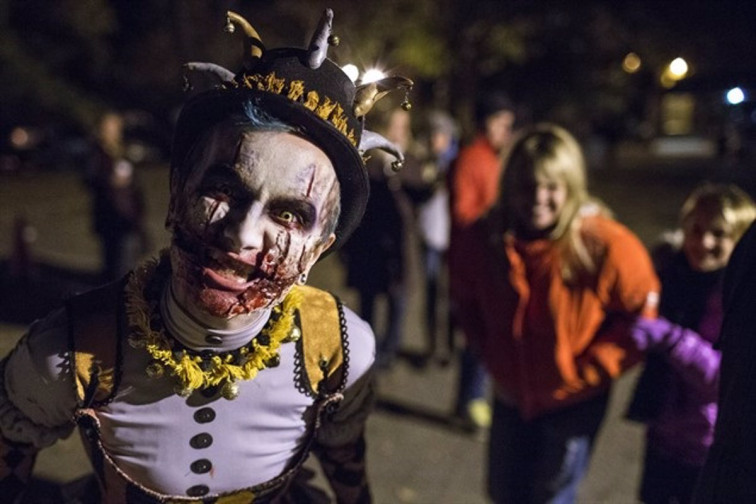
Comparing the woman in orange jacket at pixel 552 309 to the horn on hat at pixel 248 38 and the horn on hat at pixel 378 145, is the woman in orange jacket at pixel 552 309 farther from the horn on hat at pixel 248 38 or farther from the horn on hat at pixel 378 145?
the horn on hat at pixel 248 38

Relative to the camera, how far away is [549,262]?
2.69m

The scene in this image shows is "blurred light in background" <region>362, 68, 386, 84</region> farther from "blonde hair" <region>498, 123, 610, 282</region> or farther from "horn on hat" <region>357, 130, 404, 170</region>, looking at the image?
"blonde hair" <region>498, 123, 610, 282</region>

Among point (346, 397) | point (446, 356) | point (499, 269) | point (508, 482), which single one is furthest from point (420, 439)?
point (346, 397)

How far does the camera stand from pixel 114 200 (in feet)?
19.9

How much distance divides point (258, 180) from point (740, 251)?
109cm

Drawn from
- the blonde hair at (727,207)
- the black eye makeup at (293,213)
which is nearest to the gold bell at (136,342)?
the black eye makeup at (293,213)

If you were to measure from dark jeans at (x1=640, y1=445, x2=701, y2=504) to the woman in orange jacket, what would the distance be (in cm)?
23

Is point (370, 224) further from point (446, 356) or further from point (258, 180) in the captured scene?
point (258, 180)

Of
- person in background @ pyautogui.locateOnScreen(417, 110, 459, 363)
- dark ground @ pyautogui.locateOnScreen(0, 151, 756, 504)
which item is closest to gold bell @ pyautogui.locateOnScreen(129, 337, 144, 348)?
dark ground @ pyautogui.locateOnScreen(0, 151, 756, 504)

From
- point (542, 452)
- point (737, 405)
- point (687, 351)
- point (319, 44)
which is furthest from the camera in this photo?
point (542, 452)

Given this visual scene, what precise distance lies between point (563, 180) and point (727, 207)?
0.60m

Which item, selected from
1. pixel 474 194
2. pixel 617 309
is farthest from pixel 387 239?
pixel 617 309

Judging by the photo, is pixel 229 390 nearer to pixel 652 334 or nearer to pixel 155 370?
pixel 155 370

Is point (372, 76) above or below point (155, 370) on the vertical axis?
above
